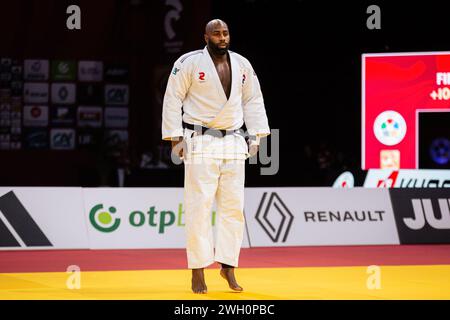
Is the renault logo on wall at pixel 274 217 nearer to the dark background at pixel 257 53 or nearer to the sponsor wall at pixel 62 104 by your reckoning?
the dark background at pixel 257 53

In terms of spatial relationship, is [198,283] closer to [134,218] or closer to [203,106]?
[203,106]

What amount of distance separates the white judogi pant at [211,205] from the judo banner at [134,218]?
4.04 m

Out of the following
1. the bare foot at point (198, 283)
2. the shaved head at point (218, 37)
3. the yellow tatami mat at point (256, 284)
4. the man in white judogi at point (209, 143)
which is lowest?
the yellow tatami mat at point (256, 284)

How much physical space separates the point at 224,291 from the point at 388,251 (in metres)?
4.14

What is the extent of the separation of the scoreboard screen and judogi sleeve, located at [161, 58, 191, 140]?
6.62 meters

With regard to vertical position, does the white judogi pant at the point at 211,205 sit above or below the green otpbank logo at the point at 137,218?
above

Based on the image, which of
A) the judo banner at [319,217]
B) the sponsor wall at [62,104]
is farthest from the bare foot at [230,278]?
the sponsor wall at [62,104]

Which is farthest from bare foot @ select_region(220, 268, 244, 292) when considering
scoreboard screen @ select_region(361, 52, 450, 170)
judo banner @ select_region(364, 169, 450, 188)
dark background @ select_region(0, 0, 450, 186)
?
dark background @ select_region(0, 0, 450, 186)

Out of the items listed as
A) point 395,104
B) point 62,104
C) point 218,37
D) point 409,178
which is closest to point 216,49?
point 218,37

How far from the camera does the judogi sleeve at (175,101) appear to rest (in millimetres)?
6266

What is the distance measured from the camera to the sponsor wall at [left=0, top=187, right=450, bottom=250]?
33.2 ft

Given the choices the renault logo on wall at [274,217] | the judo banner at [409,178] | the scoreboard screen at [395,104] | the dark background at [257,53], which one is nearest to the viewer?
the renault logo on wall at [274,217]

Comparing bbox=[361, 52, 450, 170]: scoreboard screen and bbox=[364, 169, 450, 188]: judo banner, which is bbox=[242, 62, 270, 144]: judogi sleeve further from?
bbox=[361, 52, 450, 170]: scoreboard screen

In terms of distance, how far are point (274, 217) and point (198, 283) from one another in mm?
4456
